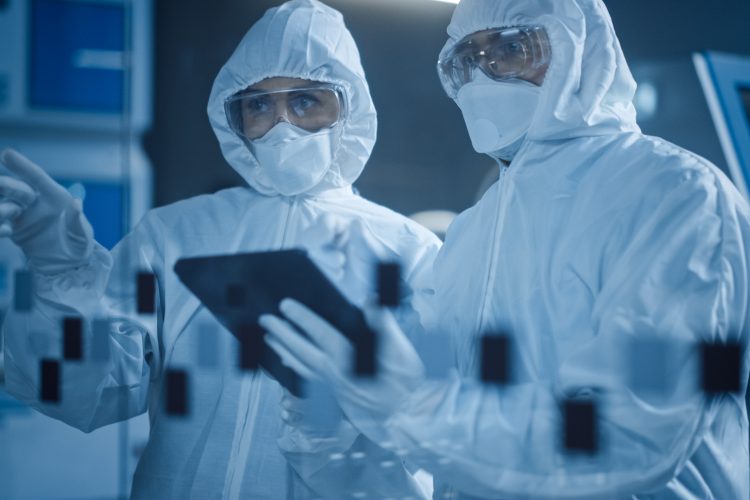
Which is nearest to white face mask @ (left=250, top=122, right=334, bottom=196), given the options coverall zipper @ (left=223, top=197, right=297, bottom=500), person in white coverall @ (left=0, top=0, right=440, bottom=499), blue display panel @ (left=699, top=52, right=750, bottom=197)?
person in white coverall @ (left=0, top=0, right=440, bottom=499)

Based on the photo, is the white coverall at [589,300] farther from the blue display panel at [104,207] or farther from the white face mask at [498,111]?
the blue display panel at [104,207]

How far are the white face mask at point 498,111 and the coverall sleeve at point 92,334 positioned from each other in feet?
2.01

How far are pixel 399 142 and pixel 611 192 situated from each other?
23.0 inches

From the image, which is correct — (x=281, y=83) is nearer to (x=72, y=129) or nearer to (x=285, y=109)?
(x=285, y=109)

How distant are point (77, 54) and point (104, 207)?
0.85 feet

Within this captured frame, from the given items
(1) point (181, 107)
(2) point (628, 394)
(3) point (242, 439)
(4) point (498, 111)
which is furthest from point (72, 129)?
(2) point (628, 394)

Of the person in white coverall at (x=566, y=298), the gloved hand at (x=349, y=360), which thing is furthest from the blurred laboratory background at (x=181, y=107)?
the gloved hand at (x=349, y=360)

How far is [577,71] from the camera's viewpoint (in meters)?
1.15

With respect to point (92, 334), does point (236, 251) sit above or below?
above

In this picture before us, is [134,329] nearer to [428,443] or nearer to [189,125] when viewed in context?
[189,125]

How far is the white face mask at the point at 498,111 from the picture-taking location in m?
1.20

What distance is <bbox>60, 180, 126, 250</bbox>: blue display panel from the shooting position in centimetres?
123

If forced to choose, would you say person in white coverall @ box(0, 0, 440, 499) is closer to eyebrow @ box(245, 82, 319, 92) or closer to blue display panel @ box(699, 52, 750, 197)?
eyebrow @ box(245, 82, 319, 92)

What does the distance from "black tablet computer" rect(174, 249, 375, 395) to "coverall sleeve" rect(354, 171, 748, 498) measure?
0.14 m
